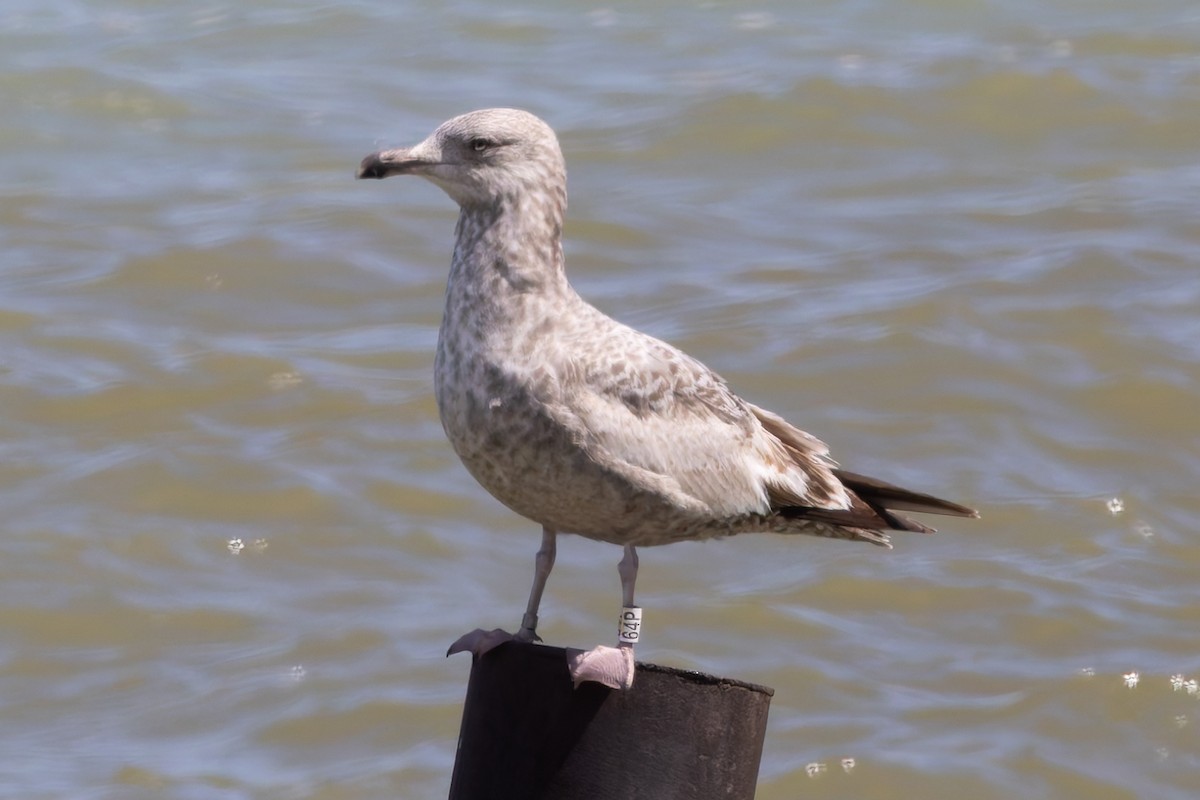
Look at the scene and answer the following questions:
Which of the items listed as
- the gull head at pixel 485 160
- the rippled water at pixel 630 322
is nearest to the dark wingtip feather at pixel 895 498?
the gull head at pixel 485 160

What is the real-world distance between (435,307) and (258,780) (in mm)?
3831

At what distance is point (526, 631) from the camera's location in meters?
4.64

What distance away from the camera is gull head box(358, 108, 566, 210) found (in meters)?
4.52

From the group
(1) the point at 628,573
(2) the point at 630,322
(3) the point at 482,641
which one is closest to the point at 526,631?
(1) the point at 628,573

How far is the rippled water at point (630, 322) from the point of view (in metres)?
7.63

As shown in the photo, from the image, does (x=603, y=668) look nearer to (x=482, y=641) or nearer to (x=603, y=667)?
(x=603, y=667)

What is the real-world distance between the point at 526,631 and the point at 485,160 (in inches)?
44.8

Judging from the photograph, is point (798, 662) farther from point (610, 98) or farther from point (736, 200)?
point (610, 98)

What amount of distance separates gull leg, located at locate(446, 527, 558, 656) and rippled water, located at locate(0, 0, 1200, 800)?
259cm

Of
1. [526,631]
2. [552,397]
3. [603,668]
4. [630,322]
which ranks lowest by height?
[630,322]

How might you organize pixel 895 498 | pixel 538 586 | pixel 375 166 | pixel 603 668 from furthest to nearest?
pixel 895 498 < pixel 538 586 < pixel 375 166 < pixel 603 668

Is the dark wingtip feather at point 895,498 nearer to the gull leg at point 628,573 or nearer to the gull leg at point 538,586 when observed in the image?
the gull leg at point 628,573

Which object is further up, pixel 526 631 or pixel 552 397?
pixel 552 397

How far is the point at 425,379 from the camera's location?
9820 millimetres
